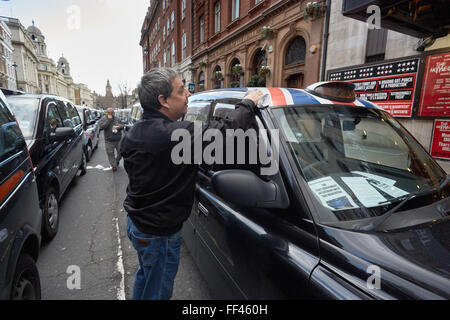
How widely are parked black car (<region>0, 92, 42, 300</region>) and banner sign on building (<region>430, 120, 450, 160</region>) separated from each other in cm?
769

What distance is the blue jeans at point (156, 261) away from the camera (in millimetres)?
1585

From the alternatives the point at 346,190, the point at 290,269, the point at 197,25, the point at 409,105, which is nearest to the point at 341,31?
the point at 409,105

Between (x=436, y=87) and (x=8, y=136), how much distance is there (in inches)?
306

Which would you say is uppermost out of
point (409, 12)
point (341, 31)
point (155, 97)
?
point (341, 31)

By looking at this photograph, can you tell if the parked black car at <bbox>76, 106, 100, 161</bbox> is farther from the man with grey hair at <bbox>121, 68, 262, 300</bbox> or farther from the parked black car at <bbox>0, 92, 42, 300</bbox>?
the man with grey hair at <bbox>121, 68, 262, 300</bbox>

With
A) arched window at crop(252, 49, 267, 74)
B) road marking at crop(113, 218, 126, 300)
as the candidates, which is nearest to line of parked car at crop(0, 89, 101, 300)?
road marking at crop(113, 218, 126, 300)

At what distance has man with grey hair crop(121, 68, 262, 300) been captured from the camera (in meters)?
1.47

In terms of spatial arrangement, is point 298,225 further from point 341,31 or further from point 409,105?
point 341,31

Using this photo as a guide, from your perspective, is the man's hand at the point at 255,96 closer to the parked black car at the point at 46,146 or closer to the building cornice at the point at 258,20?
the parked black car at the point at 46,146

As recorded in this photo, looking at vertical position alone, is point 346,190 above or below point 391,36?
below

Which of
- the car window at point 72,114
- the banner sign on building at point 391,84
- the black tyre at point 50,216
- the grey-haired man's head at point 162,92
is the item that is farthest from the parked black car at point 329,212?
the banner sign on building at point 391,84

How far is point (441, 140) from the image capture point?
19.1 ft
